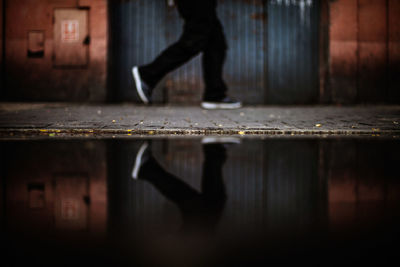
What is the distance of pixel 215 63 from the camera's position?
6535mm

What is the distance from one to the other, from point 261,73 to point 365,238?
7791 mm

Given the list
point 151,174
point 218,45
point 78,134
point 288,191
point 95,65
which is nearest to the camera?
point 288,191

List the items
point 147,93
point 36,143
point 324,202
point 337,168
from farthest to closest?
point 147,93 < point 36,143 < point 337,168 < point 324,202

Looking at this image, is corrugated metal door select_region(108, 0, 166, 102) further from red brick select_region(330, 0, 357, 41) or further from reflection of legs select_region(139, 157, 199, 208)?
reflection of legs select_region(139, 157, 199, 208)

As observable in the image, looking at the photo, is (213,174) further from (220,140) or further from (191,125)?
(191,125)

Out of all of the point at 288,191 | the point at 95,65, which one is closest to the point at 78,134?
the point at 288,191

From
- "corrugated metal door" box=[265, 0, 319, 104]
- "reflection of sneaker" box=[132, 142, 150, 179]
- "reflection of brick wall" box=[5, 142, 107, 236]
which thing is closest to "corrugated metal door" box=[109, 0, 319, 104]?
"corrugated metal door" box=[265, 0, 319, 104]

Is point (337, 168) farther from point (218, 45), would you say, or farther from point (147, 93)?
point (218, 45)

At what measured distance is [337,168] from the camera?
2.78 meters

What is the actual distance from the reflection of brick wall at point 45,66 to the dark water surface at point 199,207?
18.0 feet

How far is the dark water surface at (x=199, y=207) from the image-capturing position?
1394 millimetres

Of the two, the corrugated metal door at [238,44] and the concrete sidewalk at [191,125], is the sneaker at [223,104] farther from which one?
the corrugated metal door at [238,44]

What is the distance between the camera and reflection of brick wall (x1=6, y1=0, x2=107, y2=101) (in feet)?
28.5

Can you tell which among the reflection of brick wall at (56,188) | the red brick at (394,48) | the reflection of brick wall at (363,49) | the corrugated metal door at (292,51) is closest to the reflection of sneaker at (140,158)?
the reflection of brick wall at (56,188)
